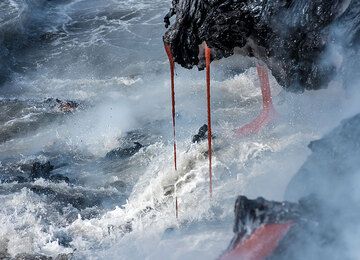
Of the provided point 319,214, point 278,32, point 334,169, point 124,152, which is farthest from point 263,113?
point 319,214

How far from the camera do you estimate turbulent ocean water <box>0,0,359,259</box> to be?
377 inches

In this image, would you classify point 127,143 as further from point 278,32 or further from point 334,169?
point 334,169

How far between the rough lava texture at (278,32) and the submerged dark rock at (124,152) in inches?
169

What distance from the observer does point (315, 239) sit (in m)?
6.33

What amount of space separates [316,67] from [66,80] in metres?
12.0

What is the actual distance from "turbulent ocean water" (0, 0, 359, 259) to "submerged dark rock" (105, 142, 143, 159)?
183 mm

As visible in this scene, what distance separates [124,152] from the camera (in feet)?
43.8

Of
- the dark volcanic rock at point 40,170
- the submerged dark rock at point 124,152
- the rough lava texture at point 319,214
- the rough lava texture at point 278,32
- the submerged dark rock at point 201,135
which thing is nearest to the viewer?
the rough lava texture at point 319,214

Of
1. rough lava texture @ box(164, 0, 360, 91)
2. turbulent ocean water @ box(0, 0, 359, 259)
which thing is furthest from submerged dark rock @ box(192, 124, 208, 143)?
rough lava texture @ box(164, 0, 360, 91)

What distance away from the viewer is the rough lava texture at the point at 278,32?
8.49m

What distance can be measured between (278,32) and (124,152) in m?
6.17

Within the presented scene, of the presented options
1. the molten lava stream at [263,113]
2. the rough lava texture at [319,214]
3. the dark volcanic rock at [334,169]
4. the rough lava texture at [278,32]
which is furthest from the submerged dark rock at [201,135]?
the rough lava texture at [319,214]

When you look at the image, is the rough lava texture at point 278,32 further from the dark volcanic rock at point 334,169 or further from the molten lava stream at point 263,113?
the molten lava stream at point 263,113

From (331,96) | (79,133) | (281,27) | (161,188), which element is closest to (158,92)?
(79,133)
